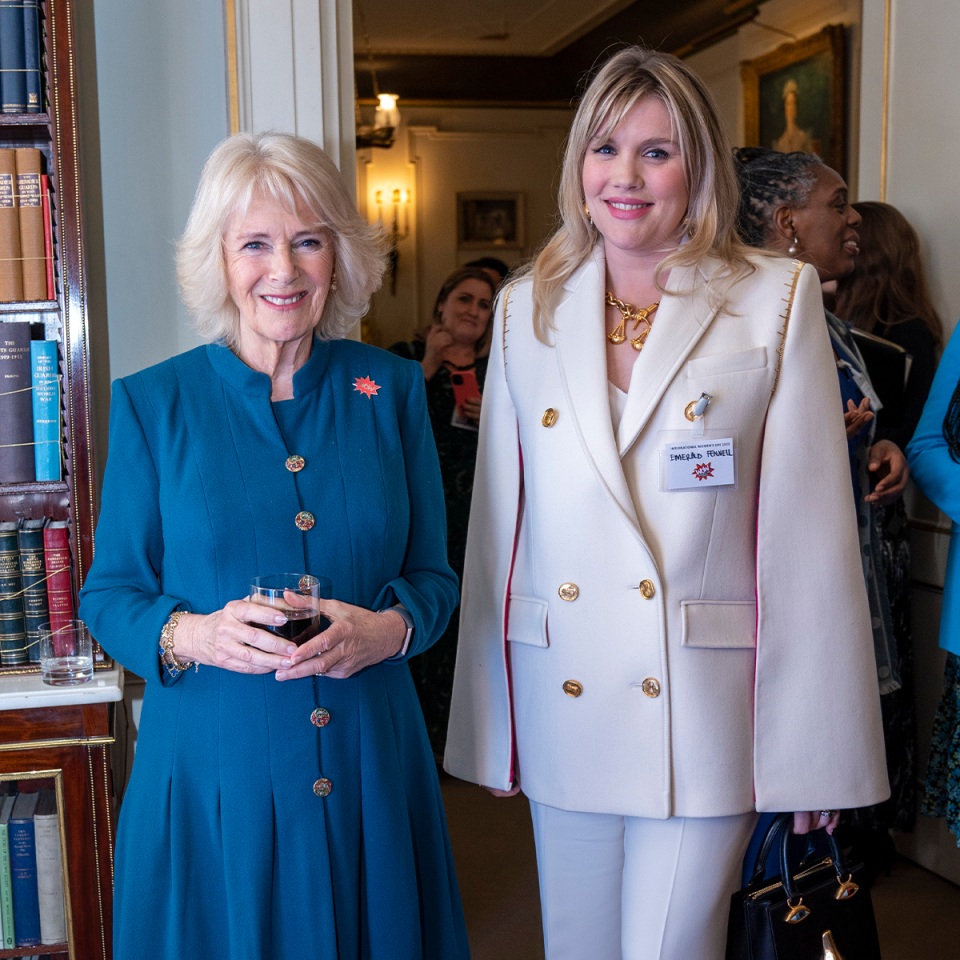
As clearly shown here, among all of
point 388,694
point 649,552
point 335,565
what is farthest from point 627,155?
point 388,694

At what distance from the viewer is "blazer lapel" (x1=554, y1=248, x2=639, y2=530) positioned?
1.54 meters

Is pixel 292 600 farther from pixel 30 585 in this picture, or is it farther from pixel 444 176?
pixel 444 176

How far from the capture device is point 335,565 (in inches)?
62.1

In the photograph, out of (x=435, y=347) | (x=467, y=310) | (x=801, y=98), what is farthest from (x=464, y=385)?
(x=801, y=98)

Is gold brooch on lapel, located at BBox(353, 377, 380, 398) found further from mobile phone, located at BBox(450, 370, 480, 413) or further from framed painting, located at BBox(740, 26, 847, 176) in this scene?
framed painting, located at BBox(740, 26, 847, 176)

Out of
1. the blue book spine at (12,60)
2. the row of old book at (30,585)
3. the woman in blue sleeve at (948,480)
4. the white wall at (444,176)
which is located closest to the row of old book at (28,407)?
the row of old book at (30,585)

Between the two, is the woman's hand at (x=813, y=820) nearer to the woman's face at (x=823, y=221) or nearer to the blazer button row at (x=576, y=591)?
the blazer button row at (x=576, y=591)

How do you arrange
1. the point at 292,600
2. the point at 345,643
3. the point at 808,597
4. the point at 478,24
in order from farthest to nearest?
the point at 478,24 < the point at 808,597 < the point at 345,643 < the point at 292,600

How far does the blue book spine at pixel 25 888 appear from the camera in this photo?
214cm

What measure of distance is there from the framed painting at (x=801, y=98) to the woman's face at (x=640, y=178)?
12.7 ft

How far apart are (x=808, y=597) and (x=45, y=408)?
1623mm

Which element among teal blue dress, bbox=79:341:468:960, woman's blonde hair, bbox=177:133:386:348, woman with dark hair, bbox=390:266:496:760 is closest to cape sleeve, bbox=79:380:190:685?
teal blue dress, bbox=79:341:468:960

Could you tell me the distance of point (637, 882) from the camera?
64.0 inches

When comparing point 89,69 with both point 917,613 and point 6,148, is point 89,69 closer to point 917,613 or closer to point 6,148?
point 6,148
